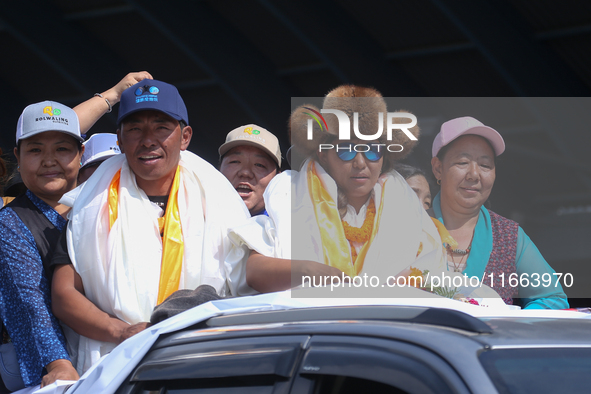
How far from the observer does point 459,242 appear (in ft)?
7.76

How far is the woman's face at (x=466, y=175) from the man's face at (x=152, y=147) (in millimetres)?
1176

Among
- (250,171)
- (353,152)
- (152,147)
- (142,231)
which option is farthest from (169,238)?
(250,171)

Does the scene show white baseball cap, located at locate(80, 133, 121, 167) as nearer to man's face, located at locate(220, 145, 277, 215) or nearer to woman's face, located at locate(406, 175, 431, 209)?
man's face, located at locate(220, 145, 277, 215)

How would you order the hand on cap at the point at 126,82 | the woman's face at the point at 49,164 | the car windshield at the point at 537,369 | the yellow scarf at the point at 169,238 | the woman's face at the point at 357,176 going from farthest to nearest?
the hand on cap at the point at 126,82
the woman's face at the point at 49,164
the yellow scarf at the point at 169,238
the woman's face at the point at 357,176
the car windshield at the point at 537,369

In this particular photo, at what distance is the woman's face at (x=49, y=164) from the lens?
295 cm

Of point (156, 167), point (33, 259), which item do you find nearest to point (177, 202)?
point (156, 167)

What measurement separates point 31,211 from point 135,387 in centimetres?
152

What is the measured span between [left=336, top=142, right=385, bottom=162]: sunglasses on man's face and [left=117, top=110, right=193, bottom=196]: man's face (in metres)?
0.79

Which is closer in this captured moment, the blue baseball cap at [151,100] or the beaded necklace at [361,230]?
the beaded necklace at [361,230]

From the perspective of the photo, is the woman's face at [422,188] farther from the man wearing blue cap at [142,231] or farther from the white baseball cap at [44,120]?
the white baseball cap at [44,120]

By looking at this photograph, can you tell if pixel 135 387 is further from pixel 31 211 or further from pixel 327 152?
pixel 31 211

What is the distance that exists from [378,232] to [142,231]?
3.18 feet

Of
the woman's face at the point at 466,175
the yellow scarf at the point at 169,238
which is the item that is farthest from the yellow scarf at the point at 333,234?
the yellow scarf at the point at 169,238

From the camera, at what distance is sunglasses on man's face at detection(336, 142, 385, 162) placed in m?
2.48
